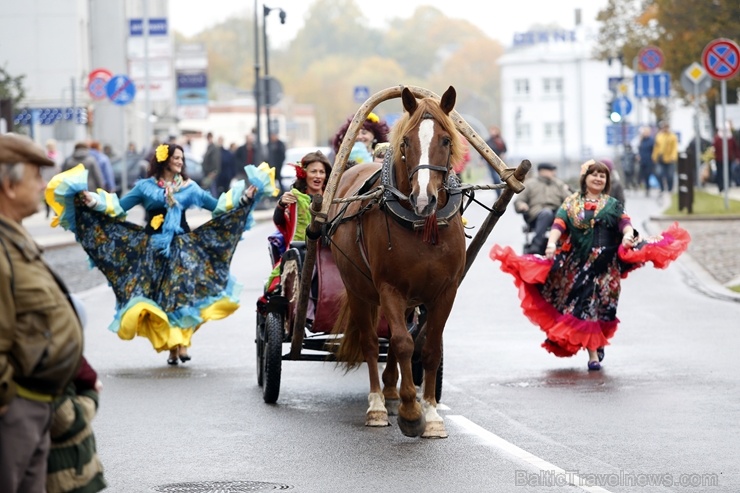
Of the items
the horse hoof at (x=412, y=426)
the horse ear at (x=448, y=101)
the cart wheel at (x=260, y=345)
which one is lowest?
the horse hoof at (x=412, y=426)

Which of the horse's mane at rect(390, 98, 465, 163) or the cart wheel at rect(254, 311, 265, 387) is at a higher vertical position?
the horse's mane at rect(390, 98, 465, 163)

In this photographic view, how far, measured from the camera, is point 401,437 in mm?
9453

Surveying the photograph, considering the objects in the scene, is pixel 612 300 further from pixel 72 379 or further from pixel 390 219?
pixel 72 379

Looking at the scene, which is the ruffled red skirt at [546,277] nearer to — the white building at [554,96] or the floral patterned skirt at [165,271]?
the floral patterned skirt at [165,271]

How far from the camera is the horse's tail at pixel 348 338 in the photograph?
34.6 ft

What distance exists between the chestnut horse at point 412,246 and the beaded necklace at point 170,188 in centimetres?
338

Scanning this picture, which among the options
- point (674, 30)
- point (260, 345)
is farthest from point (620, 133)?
point (260, 345)

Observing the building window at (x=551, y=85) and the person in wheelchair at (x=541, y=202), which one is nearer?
the person in wheelchair at (x=541, y=202)

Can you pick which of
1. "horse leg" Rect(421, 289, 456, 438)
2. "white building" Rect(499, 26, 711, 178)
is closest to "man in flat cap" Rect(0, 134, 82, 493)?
"horse leg" Rect(421, 289, 456, 438)

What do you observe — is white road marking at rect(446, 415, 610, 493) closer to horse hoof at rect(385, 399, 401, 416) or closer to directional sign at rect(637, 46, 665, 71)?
horse hoof at rect(385, 399, 401, 416)

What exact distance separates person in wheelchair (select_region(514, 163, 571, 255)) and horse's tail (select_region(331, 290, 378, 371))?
917cm

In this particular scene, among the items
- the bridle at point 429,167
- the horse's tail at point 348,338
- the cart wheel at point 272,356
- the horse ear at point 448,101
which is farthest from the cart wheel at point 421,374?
the horse ear at point 448,101

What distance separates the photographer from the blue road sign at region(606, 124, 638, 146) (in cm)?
5322

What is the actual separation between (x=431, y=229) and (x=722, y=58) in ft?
63.6
